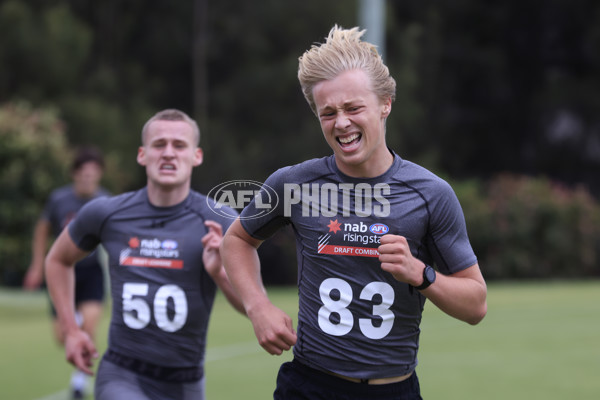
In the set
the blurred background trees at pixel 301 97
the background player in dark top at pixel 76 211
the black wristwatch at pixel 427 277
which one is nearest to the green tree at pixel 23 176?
the blurred background trees at pixel 301 97

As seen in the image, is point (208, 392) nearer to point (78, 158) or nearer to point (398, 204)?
point (78, 158)

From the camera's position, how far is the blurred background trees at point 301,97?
24.1m

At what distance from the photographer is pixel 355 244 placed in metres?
3.64

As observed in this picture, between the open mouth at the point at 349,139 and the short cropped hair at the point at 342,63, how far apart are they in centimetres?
20

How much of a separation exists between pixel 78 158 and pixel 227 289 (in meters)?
4.65

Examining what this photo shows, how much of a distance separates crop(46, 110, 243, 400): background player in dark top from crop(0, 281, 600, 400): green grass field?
3.80m

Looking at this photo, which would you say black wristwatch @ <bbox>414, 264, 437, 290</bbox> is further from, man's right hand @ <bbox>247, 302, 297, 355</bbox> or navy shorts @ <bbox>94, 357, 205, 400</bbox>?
navy shorts @ <bbox>94, 357, 205, 400</bbox>

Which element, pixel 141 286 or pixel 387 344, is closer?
pixel 387 344

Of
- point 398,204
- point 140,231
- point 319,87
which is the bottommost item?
point 140,231

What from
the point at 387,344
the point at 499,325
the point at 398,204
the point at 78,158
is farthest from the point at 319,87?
the point at 499,325

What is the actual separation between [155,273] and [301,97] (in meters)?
24.4

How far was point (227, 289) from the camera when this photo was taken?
4707 millimetres

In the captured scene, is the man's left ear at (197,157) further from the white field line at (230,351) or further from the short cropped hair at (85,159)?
the white field line at (230,351)

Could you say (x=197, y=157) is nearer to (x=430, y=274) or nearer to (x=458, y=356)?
(x=430, y=274)
